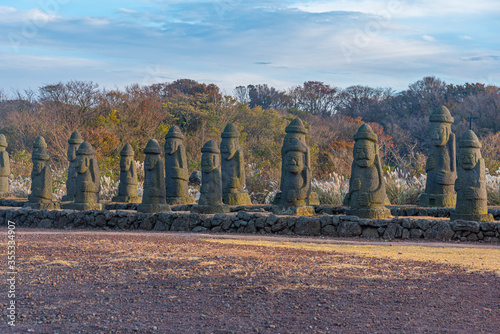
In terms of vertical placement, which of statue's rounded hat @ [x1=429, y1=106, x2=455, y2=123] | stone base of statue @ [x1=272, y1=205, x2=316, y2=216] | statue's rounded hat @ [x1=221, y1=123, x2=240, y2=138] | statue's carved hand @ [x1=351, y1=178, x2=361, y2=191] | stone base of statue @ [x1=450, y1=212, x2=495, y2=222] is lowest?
stone base of statue @ [x1=450, y1=212, x2=495, y2=222]

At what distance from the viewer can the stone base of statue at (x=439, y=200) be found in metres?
12.6

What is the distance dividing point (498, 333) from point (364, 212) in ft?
20.4

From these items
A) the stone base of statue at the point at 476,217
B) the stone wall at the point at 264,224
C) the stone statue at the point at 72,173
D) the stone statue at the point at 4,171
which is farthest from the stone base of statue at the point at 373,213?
the stone statue at the point at 4,171

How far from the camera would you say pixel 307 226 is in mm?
11094

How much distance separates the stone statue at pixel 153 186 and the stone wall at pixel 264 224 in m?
0.24

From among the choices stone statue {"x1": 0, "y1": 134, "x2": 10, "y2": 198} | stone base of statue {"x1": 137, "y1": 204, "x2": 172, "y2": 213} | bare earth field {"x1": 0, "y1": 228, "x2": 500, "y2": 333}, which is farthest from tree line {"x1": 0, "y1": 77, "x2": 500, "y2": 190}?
bare earth field {"x1": 0, "y1": 228, "x2": 500, "y2": 333}

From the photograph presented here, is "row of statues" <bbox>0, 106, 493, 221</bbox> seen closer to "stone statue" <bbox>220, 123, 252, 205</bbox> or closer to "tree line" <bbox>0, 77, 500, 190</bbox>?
"stone statue" <bbox>220, 123, 252, 205</bbox>

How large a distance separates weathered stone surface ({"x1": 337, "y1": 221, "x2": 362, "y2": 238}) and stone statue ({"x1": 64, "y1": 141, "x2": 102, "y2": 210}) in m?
5.98

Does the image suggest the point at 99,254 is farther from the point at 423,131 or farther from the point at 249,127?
the point at 423,131

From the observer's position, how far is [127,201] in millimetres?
15195

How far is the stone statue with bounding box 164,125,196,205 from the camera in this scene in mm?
14188

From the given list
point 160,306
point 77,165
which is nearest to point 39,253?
point 160,306

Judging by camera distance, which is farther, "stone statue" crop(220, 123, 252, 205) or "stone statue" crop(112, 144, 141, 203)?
"stone statue" crop(112, 144, 141, 203)

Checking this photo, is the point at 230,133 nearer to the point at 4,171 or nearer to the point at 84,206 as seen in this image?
the point at 84,206
